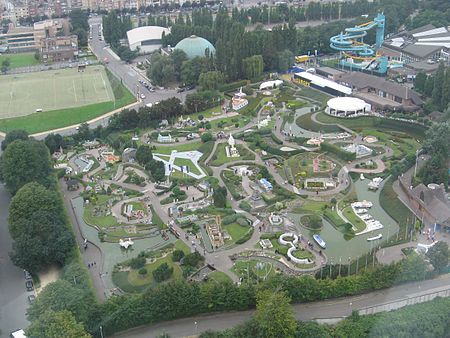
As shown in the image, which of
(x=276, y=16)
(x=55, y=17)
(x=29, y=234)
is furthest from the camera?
(x=55, y=17)

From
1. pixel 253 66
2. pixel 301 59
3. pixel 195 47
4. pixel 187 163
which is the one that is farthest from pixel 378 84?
pixel 187 163

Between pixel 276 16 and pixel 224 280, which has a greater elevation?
pixel 276 16

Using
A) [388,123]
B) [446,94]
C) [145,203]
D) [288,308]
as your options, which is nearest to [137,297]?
[288,308]

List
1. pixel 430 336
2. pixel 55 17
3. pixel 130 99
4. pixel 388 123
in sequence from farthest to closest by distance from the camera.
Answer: pixel 55 17, pixel 130 99, pixel 388 123, pixel 430 336

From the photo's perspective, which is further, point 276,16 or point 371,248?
point 276,16

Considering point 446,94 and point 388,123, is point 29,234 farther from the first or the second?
point 446,94

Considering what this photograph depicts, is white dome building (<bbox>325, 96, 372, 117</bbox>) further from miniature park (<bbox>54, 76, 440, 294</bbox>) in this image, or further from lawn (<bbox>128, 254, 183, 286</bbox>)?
lawn (<bbox>128, 254, 183, 286</bbox>)

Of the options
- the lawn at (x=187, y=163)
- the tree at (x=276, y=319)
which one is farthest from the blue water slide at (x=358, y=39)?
the tree at (x=276, y=319)

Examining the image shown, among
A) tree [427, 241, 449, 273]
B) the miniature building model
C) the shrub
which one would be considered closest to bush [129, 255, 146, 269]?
the shrub
